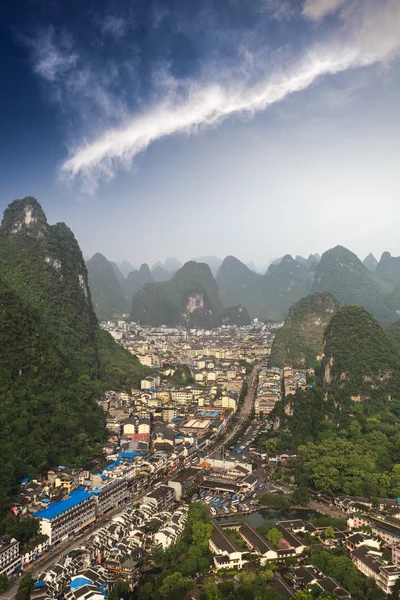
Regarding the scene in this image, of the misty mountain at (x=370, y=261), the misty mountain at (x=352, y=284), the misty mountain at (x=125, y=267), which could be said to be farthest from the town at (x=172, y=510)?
the misty mountain at (x=125, y=267)

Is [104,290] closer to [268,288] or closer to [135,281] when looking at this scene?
[135,281]

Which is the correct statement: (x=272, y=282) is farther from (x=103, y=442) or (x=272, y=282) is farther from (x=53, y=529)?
(x=53, y=529)

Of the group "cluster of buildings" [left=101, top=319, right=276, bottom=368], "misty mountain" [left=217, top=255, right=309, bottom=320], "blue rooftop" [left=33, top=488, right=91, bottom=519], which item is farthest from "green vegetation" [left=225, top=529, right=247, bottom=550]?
"misty mountain" [left=217, top=255, right=309, bottom=320]

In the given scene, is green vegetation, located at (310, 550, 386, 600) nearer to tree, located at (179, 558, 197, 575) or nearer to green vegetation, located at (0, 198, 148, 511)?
tree, located at (179, 558, 197, 575)

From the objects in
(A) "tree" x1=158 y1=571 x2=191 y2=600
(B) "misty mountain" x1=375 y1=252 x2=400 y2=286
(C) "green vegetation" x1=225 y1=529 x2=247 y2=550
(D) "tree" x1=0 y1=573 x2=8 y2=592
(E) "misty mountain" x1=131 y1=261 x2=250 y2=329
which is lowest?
(C) "green vegetation" x1=225 y1=529 x2=247 y2=550

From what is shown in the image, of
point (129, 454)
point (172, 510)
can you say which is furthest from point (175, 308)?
point (172, 510)

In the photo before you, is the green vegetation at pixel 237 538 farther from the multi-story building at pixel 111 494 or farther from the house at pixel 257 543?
the multi-story building at pixel 111 494

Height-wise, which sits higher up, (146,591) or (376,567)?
(146,591)
